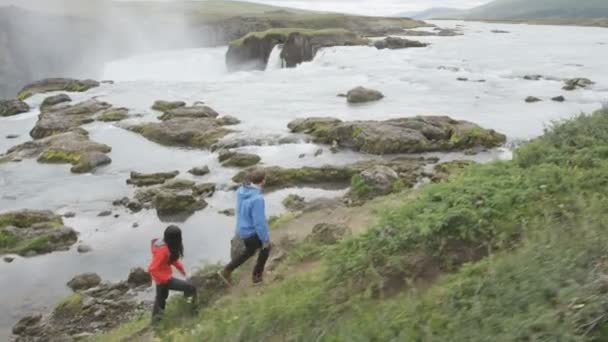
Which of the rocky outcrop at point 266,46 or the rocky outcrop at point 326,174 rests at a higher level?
the rocky outcrop at point 266,46

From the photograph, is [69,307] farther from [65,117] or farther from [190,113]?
[65,117]

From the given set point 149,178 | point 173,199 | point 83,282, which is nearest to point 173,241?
point 83,282

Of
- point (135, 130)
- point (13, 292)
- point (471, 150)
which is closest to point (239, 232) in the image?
point (13, 292)

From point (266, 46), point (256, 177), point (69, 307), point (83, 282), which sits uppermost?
point (256, 177)

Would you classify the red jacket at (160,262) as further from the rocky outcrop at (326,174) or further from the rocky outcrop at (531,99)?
the rocky outcrop at (531,99)

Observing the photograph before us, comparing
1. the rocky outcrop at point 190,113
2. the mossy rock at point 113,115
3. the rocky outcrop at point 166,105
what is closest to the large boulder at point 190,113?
the rocky outcrop at point 190,113

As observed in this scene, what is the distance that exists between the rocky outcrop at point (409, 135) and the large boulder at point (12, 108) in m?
26.5

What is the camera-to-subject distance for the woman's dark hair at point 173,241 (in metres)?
8.91

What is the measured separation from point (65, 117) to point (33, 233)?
64.8 ft

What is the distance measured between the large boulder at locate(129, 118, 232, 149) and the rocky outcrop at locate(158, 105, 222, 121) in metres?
1.74

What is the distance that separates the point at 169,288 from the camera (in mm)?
9430

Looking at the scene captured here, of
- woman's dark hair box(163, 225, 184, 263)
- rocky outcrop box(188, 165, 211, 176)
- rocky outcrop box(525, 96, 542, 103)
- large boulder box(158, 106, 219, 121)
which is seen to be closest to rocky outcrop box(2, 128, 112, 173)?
rocky outcrop box(188, 165, 211, 176)

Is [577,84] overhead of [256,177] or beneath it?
beneath

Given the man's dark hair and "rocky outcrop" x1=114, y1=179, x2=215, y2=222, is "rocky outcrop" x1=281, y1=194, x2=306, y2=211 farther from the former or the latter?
the man's dark hair
